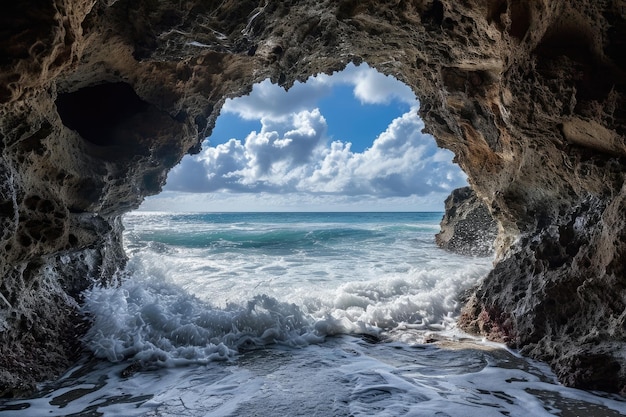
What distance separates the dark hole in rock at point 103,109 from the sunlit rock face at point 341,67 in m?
0.02

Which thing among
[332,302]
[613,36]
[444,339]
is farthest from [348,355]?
[613,36]

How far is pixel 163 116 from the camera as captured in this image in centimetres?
617

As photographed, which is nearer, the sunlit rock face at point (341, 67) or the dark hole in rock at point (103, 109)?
the sunlit rock face at point (341, 67)

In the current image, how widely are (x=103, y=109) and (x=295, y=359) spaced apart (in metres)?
4.98

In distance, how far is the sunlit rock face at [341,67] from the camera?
3.10 metres

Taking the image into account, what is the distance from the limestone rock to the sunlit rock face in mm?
7012

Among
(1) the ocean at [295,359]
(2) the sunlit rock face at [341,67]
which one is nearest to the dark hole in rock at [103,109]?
(2) the sunlit rock face at [341,67]

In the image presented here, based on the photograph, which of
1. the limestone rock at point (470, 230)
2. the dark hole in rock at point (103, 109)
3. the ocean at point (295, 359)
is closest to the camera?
the ocean at point (295, 359)

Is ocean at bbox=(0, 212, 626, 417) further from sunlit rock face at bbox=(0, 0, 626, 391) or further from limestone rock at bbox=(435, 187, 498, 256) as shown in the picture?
limestone rock at bbox=(435, 187, 498, 256)

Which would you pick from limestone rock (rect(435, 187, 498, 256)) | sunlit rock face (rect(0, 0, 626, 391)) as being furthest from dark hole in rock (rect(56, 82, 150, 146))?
limestone rock (rect(435, 187, 498, 256))

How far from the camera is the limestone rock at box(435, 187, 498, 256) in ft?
43.3

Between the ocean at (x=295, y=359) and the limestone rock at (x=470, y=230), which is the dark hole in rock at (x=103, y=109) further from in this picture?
the limestone rock at (x=470, y=230)

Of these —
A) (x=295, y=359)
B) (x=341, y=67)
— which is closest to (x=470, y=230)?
(x=341, y=67)

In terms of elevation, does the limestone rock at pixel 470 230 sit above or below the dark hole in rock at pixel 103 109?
below
